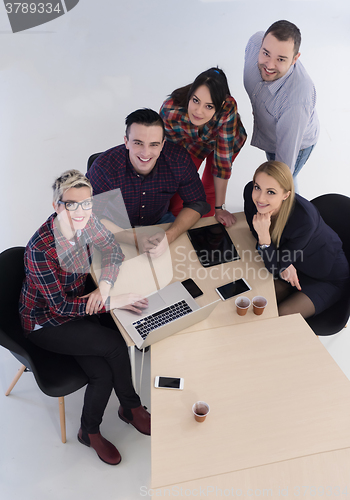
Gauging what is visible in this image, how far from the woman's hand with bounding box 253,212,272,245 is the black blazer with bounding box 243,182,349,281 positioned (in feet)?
0.17

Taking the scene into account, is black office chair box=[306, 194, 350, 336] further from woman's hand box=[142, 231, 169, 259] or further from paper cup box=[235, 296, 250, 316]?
woman's hand box=[142, 231, 169, 259]

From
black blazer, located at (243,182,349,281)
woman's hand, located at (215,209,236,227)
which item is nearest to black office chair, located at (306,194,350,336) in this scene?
black blazer, located at (243,182,349,281)

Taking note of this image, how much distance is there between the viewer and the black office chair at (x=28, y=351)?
6.38 ft

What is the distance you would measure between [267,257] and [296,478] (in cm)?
105

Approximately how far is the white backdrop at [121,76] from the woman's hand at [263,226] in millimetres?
1422

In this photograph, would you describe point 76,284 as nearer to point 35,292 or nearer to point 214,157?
point 35,292

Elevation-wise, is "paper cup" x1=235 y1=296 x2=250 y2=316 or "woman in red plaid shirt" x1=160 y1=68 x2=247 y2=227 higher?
"woman in red plaid shirt" x1=160 y1=68 x2=247 y2=227

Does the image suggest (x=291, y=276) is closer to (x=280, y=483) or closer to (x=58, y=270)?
(x=280, y=483)

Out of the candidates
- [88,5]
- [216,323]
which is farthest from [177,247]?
[88,5]

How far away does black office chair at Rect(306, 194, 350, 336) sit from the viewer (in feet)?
7.41

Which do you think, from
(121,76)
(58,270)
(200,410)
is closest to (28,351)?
(58,270)

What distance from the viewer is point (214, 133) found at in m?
2.52

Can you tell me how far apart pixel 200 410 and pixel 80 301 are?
2.58 ft

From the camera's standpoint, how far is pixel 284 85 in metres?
2.35
